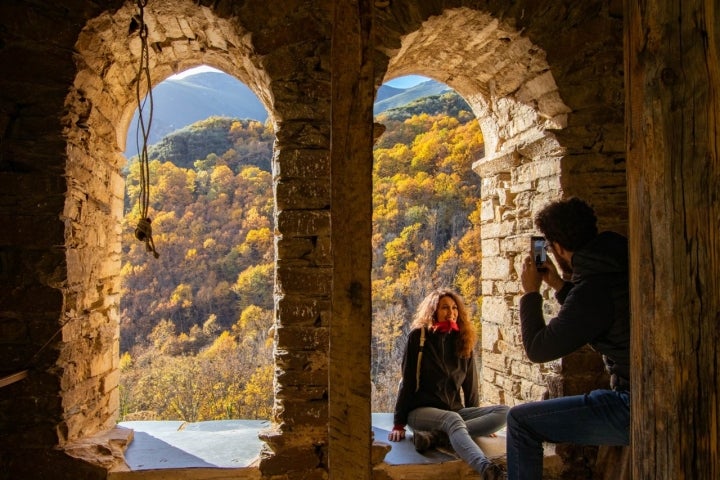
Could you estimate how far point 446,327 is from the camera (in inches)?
119

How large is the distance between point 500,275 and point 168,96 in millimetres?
35685

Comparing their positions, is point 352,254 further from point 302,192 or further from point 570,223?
point 302,192

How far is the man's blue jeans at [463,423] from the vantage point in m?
2.63

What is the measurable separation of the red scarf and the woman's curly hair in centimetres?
3

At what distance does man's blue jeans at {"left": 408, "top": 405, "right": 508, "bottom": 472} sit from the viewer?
263 cm

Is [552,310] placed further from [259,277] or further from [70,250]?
[259,277]

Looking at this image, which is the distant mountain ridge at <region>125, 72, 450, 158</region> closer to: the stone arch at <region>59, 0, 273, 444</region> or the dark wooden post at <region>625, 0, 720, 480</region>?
the stone arch at <region>59, 0, 273, 444</region>

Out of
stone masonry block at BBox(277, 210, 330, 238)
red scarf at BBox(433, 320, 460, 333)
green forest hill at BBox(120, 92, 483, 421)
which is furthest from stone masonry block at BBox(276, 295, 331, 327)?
green forest hill at BBox(120, 92, 483, 421)

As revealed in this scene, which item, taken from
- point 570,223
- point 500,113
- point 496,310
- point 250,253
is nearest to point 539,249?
point 570,223

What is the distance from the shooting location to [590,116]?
290 cm

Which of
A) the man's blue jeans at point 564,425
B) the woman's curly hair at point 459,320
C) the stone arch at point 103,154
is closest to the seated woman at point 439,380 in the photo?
the woman's curly hair at point 459,320

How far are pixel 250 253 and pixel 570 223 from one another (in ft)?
52.1

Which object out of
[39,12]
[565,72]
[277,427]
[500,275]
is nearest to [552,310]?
[500,275]

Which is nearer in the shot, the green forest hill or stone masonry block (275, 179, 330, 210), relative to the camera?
stone masonry block (275, 179, 330, 210)
